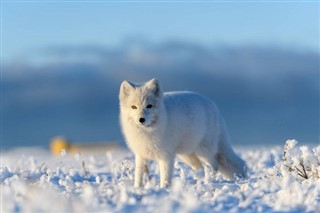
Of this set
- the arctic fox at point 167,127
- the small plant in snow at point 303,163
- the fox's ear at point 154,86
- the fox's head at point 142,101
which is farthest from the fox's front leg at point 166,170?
the small plant in snow at point 303,163

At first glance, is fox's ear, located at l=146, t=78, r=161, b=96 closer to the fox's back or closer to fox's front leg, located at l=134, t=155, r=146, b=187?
the fox's back

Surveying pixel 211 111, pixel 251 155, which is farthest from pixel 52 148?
pixel 211 111

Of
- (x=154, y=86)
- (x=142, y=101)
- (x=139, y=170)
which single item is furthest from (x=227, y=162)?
(x=142, y=101)

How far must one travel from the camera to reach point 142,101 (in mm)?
7508

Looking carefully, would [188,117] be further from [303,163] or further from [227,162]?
[303,163]

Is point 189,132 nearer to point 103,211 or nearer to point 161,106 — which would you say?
point 161,106

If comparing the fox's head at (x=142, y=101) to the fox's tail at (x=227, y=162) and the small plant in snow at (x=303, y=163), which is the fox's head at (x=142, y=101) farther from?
the fox's tail at (x=227, y=162)

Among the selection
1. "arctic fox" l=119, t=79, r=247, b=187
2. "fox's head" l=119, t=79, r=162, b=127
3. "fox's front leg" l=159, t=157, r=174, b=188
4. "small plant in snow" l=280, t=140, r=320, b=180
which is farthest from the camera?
"fox's front leg" l=159, t=157, r=174, b=188

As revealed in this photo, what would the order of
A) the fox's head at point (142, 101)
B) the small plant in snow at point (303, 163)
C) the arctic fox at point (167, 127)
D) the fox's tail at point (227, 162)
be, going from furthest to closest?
the fox's tail at point (227, 162) → the arctic fox at point (167, 127) → the fox's head at point (142, 101) → the small plant in snow at point (303, 163)

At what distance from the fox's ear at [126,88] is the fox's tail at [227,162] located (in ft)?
6.72

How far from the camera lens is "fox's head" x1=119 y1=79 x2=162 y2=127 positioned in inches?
295

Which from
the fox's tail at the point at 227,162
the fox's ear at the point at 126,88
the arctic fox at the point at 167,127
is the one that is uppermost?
the fox's ear at the point at 126,88

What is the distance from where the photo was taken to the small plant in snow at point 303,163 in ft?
23.6

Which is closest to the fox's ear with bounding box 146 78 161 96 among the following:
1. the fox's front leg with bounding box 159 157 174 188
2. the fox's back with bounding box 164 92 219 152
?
the fox's back with bounding box 164 92 219 152
